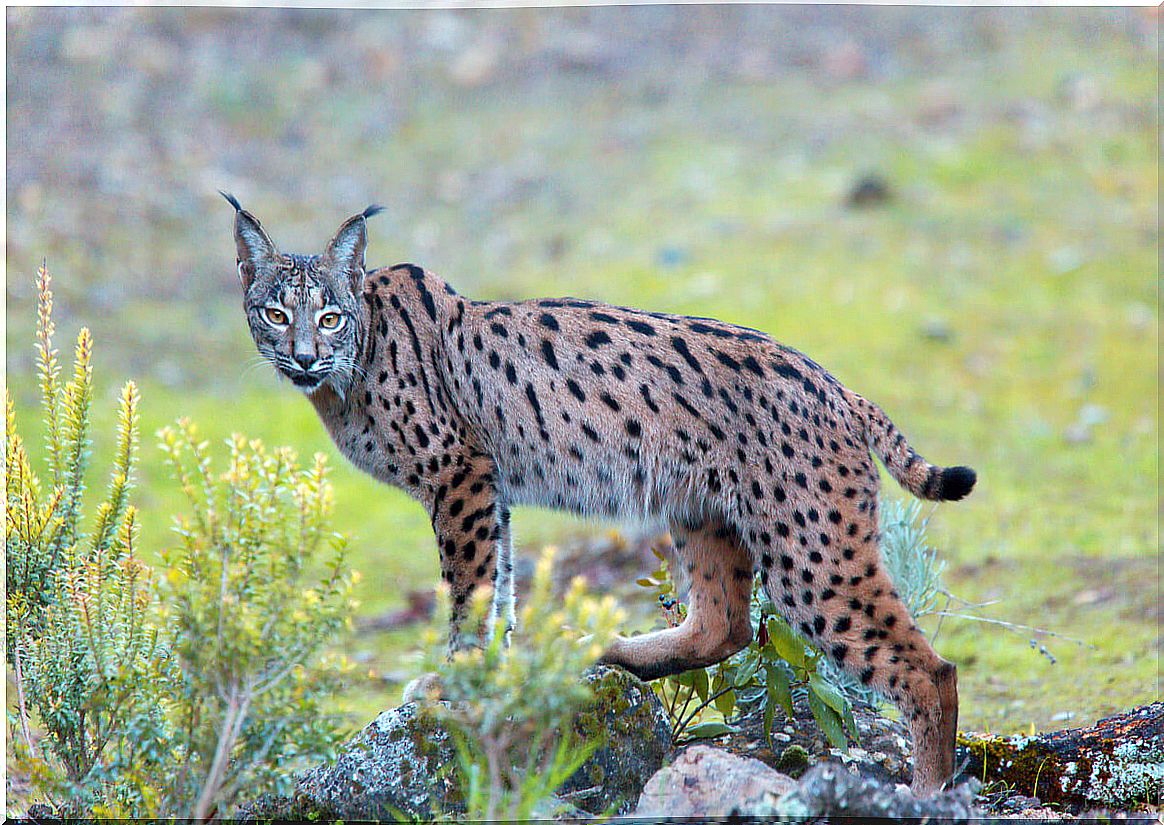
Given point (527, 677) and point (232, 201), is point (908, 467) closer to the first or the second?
point (527, 677)

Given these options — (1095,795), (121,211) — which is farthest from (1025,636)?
(121,211)

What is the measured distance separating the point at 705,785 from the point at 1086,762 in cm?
188

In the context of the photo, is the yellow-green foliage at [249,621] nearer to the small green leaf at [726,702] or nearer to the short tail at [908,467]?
the small green leaf at [726,702]

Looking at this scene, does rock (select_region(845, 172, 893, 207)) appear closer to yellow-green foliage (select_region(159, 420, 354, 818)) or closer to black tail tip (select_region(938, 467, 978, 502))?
black tail tip (select_region(938, 467, 978, 502))

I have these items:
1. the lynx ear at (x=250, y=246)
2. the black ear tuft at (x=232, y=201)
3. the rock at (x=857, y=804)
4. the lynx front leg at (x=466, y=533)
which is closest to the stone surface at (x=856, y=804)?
the rock at (x=857, y=804)

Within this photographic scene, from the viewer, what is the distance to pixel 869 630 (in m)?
5.29

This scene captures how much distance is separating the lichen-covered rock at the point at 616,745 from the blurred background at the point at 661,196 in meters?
4.94

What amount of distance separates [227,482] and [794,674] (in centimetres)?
264

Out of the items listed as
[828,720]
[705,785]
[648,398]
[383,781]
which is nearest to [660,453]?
[648,398]

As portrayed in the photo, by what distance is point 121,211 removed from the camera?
15430 mm

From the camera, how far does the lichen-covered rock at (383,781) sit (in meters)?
4.90

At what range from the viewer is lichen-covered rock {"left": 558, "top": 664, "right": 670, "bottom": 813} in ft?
16.6

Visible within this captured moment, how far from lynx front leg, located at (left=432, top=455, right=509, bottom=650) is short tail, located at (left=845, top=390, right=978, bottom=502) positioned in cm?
168

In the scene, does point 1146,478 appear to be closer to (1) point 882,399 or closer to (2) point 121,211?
(1) point 882,399
